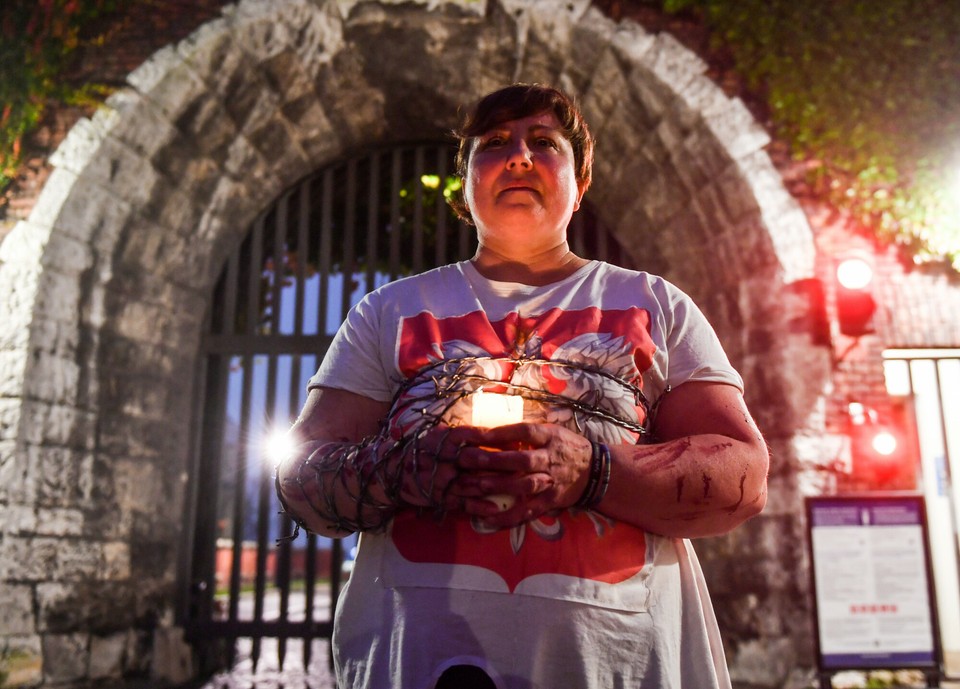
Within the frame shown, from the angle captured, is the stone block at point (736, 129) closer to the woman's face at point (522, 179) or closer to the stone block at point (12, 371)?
the woman's face at point (522, 179)

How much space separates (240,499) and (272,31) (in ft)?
9.98

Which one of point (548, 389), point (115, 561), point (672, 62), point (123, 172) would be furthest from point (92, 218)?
point (548, 389)

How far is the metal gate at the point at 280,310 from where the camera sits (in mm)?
4855

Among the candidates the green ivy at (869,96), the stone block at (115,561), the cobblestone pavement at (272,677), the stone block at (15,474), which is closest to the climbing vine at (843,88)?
the green ivy at (869,96)

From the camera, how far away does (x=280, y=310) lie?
5.30 meters

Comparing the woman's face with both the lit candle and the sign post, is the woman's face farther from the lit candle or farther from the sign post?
the sign post

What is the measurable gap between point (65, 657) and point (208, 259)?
103 inches

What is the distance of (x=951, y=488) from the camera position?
15.1 ft

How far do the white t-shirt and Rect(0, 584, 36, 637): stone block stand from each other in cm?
355

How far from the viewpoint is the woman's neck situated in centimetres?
132

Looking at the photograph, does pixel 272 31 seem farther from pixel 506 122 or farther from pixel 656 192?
pixel 506 122

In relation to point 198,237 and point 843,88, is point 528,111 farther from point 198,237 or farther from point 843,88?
point 198,237

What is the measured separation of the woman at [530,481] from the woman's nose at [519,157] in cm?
22

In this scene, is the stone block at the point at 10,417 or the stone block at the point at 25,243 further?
the stone block at the point at 25,243
